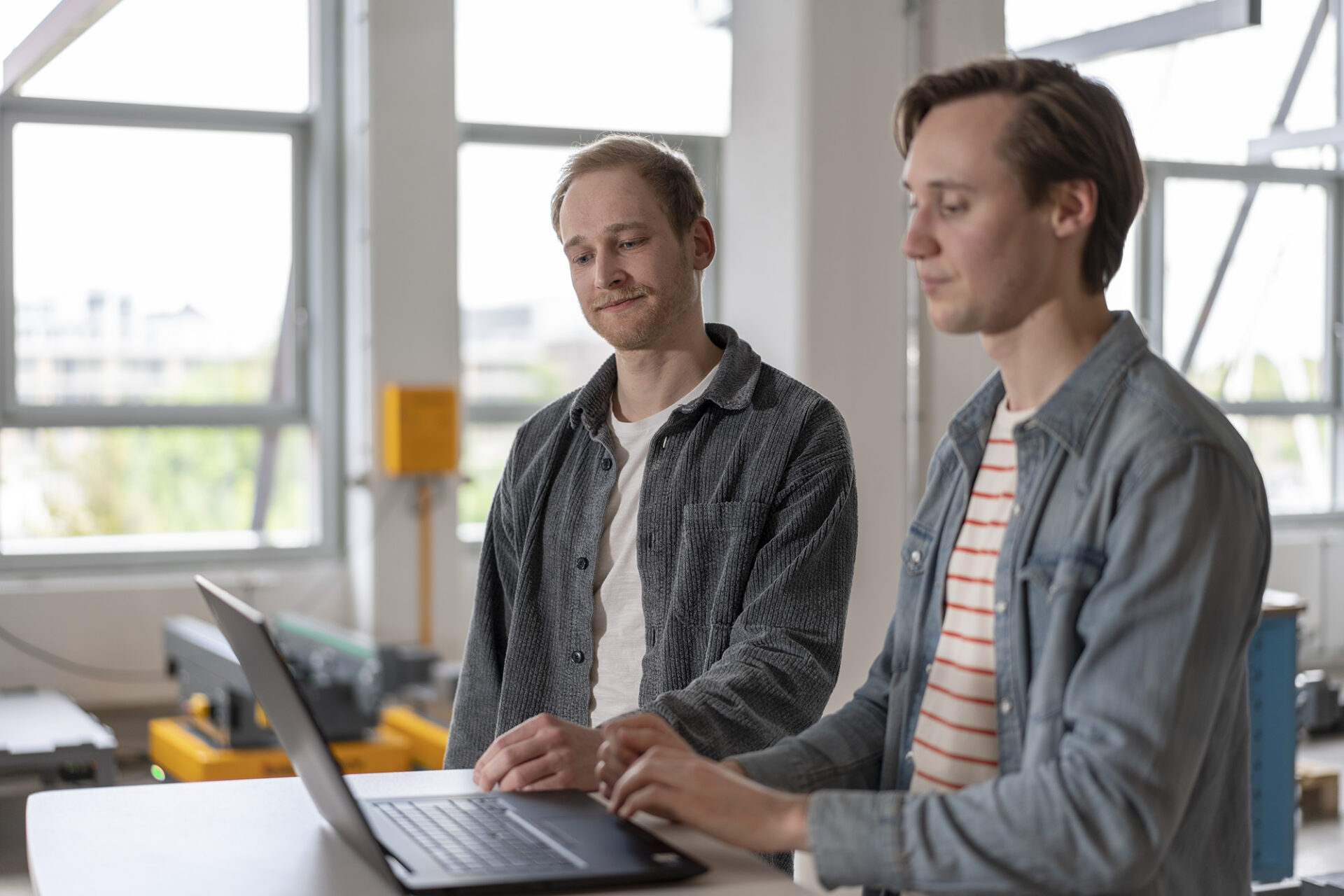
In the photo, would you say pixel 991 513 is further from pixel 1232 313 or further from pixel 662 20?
pixel 1232 313

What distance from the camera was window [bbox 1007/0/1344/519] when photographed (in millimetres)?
7418

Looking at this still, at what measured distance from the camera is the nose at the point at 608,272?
1903 millimetres

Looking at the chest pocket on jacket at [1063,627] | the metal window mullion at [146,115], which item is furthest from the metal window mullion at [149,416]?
the chest pocket on jacket at [1063,627]

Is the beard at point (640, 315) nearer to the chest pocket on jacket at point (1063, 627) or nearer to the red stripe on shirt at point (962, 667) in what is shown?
the red stripe on shirt at point (962, 667)

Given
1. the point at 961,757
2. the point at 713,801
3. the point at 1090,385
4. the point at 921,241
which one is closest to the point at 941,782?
the point at 961,757

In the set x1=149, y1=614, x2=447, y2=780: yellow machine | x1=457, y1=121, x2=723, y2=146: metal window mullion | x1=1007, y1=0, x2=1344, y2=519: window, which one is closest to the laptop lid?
x1=149, y1=614, x2=447, y2=780: yellow machine

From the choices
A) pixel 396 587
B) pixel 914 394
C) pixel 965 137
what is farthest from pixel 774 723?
pixel 396 587

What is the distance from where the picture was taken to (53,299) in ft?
18.4

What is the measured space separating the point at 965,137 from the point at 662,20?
5399mm

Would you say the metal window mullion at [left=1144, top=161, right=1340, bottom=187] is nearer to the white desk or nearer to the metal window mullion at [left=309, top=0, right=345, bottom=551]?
the metal window mullion at [left=309, top=0, right=345, bottom=551]

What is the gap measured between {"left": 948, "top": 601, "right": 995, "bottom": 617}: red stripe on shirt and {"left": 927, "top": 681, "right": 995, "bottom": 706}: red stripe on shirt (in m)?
0.08

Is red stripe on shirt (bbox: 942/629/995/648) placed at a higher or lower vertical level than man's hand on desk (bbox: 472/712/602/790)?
higher

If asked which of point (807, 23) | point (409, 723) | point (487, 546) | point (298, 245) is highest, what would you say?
point (807, 23)

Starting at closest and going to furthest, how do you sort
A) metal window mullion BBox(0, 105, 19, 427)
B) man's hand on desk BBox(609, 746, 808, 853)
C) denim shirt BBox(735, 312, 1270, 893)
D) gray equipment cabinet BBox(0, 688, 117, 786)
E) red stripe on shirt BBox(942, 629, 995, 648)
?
denim shirt BBox(735, 312, 1270, 893) < man's hand on desk BBox(609, 746, 808, 853) < red stripe on shirt BBox(942, 629, 995, 648) < gray equipment cabinet BBox(0, 688, 117, 786) < metal window mullion BBox(0, 105, 19, 427)
